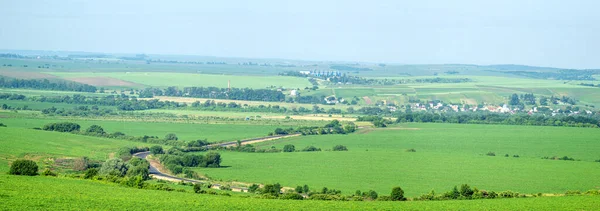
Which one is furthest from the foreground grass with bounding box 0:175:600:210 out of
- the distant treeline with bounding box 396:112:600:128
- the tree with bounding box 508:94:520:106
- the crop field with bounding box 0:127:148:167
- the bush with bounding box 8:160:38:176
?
the tree with bounding box 508:94:520:106

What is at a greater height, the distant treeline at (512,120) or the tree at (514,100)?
the distant treeline at (512,120)

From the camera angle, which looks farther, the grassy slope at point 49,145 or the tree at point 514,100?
the tree at point 514,100

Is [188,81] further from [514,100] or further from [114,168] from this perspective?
[114,168]

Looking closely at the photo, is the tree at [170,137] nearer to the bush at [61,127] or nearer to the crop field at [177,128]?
the crop field at [177,128]

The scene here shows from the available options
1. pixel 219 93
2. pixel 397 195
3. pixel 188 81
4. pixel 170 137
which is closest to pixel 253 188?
pixel 397 195

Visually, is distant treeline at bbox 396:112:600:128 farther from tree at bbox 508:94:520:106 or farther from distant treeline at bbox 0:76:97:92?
distant treeline at bbox 0:76:97:92

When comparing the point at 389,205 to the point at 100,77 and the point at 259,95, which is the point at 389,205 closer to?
the point at 259,95

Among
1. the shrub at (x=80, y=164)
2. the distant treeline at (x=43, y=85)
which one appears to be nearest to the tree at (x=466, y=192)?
the shrub at (x=80, y=164)

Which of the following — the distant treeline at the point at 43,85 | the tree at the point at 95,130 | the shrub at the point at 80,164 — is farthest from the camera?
the distant treeline at the point at 43,85
